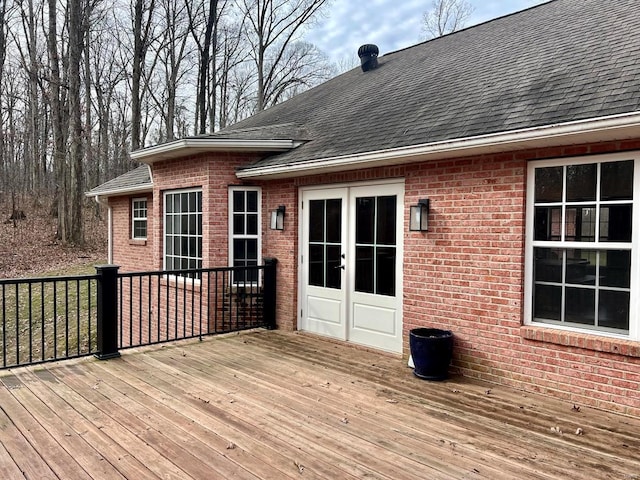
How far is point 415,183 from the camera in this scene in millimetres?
5137

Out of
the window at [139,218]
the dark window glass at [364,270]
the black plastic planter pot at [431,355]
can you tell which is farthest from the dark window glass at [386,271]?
the window at [139,218]

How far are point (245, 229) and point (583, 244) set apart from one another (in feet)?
14.9

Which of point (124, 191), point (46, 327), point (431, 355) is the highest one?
point (124, 191)

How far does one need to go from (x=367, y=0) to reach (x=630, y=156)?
41.6 feet

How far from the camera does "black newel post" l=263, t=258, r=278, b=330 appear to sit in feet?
22.3

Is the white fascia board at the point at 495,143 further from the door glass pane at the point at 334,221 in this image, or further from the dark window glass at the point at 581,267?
the dark window glass at the point at 581,267

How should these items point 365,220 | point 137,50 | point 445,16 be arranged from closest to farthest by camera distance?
point 365,220 → point 137,50 → point 445,16

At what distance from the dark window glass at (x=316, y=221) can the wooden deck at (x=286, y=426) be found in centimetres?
190

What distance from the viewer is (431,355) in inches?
178

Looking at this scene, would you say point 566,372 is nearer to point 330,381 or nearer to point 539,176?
point 539,176

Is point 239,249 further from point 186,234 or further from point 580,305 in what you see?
point 580,305

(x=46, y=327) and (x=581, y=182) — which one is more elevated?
(x=581, y=182)

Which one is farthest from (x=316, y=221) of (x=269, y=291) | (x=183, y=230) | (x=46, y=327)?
(x=46, y=327)

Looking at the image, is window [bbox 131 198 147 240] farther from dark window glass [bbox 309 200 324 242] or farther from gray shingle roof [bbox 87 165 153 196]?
dark window glass [bbox 309 200 324 242]
